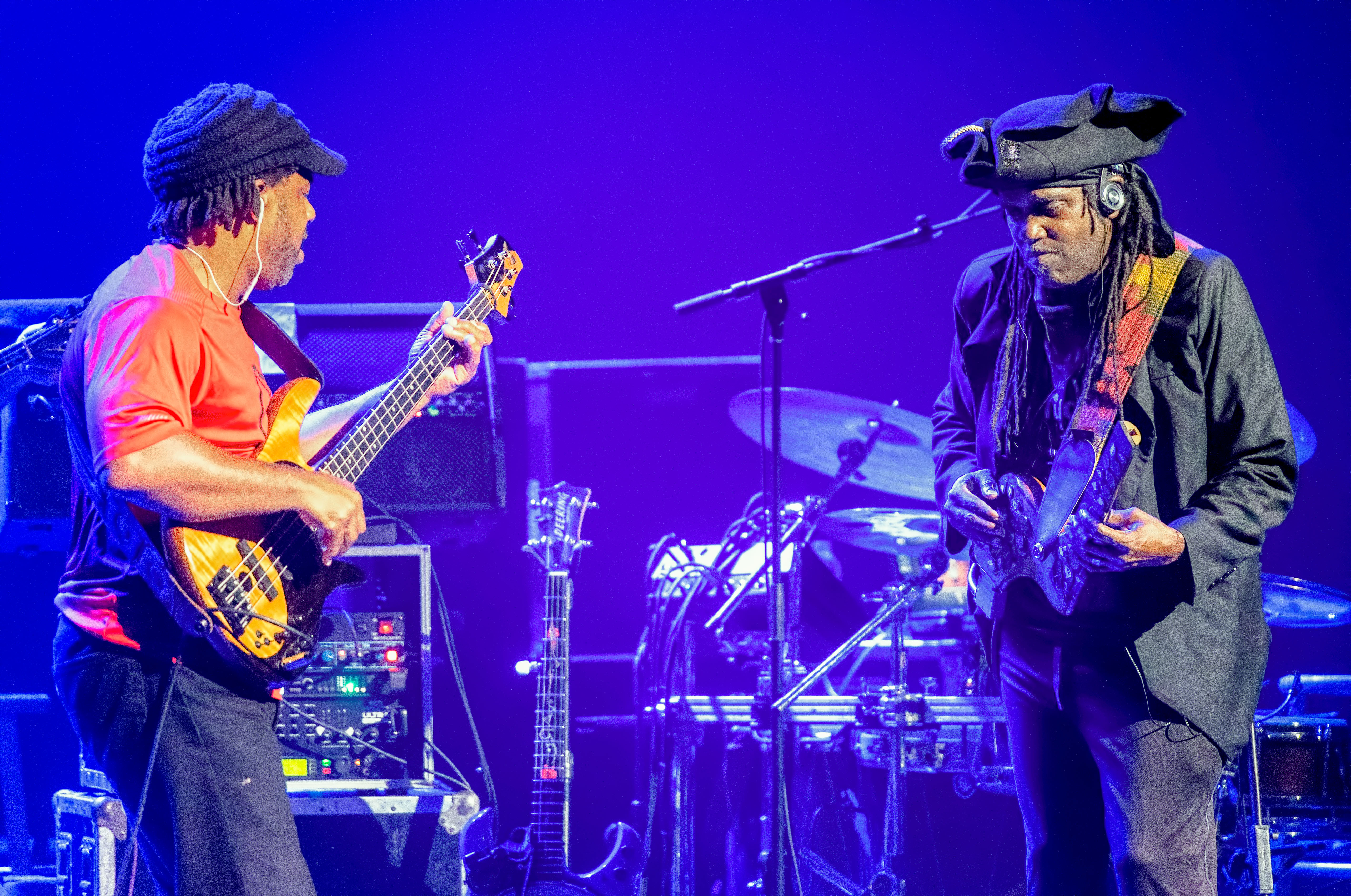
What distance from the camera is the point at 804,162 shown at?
5.30m

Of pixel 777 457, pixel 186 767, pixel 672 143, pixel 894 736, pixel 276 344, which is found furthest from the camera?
pixel 672 143

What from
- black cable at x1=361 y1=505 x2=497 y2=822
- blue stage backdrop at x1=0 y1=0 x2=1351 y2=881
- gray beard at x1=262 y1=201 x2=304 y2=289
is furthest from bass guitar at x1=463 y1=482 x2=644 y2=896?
gray beard at x1=262 y1=201 x2=304 y2=289

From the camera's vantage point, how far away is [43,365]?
11.6ft

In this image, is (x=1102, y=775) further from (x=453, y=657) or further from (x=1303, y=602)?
(x=453, y=657)

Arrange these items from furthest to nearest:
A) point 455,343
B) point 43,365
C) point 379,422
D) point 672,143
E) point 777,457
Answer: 1. point 672,143
2. point 43,365
3. point 777,457
4. point 455,343
5. point 379,422

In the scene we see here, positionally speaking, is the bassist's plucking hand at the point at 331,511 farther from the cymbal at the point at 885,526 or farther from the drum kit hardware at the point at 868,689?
the cymbal at the point at 885,526

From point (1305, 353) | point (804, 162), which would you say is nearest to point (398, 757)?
point (804, 162)

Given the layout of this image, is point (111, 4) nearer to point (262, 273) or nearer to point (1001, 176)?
point (262, 273)

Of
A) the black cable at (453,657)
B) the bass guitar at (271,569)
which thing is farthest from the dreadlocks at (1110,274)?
the black cable at (453,657)

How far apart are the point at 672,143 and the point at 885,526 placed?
2.16 m

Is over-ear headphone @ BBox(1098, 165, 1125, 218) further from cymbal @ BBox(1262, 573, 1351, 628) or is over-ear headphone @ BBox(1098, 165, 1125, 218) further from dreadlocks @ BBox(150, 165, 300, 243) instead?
cymbal @ BBox(1262, 573, 1351, 628)

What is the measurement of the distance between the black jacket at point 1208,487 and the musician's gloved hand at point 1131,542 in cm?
5

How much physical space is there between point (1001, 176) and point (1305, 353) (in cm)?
368

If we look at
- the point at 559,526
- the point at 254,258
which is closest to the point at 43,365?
the point at 254,258
